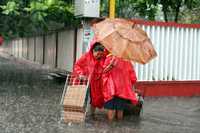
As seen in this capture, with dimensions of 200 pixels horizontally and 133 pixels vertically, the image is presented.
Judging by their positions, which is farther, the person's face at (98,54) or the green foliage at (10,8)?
the green foliage at (10,8)

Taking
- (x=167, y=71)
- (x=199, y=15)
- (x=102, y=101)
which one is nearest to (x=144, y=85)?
(x=167, y=71)

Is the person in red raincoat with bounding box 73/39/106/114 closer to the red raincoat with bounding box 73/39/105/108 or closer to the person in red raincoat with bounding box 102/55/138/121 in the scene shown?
the red raincoat with bounding box 73/39/105/108

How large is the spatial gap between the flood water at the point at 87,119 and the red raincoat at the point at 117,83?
50 centimetres

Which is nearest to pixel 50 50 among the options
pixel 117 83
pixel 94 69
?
pixel 94 69

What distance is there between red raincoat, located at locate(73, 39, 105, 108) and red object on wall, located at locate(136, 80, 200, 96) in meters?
4.58

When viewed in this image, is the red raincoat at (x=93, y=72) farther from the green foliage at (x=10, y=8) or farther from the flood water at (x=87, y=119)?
the green foliage at (x=10, y=8)

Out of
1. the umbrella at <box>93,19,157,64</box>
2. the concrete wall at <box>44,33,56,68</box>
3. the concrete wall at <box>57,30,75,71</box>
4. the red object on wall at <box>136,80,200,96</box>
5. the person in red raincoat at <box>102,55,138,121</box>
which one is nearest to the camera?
the umbrella at <box>93,19,157,64</box>

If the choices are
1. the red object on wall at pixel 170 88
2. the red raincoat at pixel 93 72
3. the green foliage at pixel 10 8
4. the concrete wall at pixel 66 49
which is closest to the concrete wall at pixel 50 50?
the concrete wall at pixel 66 49

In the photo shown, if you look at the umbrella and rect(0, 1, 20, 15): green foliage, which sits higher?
rect(0, 1, 20, 15): green foliage

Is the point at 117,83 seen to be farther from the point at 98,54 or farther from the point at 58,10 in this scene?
the point at 58,10

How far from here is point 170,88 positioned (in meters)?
16.5

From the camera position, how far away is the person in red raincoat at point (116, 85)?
37.1 ft

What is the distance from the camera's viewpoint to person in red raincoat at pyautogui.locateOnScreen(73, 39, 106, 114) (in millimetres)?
11359

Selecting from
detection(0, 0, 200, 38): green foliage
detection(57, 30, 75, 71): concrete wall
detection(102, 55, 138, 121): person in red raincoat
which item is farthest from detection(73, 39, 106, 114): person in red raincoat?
detection(57, 30, 75, 71): concrete wall
